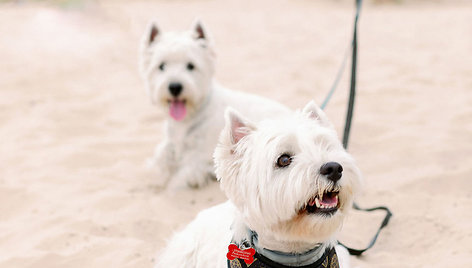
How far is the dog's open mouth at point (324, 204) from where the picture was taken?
7.06 feet

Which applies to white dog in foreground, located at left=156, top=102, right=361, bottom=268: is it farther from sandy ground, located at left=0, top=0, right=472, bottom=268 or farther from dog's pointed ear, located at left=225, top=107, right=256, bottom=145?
sandy ground, located at left=0, top=0, right=472, bottom=268

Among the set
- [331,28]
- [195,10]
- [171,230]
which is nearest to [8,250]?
[171,230]

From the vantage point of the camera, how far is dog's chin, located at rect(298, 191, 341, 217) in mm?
2143

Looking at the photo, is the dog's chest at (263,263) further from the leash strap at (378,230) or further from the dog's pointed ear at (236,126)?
the leash strap at (378,230)

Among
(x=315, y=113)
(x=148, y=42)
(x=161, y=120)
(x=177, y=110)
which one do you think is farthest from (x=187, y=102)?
(x=315, y=113)

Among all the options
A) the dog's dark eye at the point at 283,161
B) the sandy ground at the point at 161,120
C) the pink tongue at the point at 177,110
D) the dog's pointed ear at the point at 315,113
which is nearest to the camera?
the dog's dark eye at the point at 283,161

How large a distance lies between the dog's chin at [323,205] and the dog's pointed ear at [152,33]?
3.02 metres

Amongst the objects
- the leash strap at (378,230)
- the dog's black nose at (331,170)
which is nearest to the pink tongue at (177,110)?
the leash strap at (378,230)

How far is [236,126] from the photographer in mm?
2396

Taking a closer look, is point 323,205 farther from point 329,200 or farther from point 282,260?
point 282,260

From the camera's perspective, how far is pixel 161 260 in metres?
3.01

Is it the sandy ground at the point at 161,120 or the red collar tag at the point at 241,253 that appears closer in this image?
the red collar tag at the point at 241,253

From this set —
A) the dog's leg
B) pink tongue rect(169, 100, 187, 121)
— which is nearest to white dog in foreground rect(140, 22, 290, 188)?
pink tongue rect(169, 100, 187, 121)

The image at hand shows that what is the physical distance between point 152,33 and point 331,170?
3.09m
